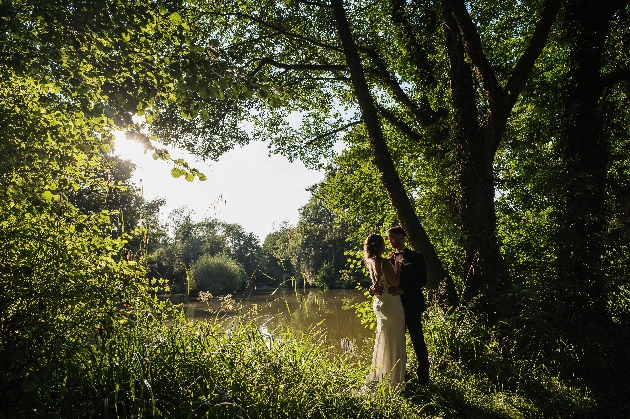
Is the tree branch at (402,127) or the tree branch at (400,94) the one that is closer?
the tree branch at (400,94)

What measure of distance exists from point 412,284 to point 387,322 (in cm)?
59

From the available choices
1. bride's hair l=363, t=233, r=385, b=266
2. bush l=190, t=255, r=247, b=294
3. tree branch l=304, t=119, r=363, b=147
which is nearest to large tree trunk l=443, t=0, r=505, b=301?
bride's hair l=363, t=233, r=385, b=266

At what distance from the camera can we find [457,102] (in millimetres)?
7191

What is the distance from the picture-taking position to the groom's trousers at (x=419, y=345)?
5.04 m

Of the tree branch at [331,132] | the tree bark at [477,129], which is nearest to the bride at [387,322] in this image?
the tree bark at [477,129]

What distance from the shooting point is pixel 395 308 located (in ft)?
16.6

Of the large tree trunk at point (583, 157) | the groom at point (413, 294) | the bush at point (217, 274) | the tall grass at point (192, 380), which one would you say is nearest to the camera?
the tall grass at point (192, 380)

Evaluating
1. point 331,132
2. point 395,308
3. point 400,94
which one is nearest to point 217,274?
point 331,132

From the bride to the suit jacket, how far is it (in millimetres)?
167

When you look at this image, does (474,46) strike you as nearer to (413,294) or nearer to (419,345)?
(413,294)

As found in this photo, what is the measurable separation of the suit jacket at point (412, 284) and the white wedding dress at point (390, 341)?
184 millimetres

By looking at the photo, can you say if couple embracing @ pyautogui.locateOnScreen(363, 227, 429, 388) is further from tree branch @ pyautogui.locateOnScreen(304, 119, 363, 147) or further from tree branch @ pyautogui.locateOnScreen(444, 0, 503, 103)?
tree branch @ pyautogui.locateOnScreen(304, 119, 363, 147)

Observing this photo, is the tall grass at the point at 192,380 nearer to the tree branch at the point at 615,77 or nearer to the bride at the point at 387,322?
the bride at the point at 387,322

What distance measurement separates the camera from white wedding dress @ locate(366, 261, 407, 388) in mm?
4922
